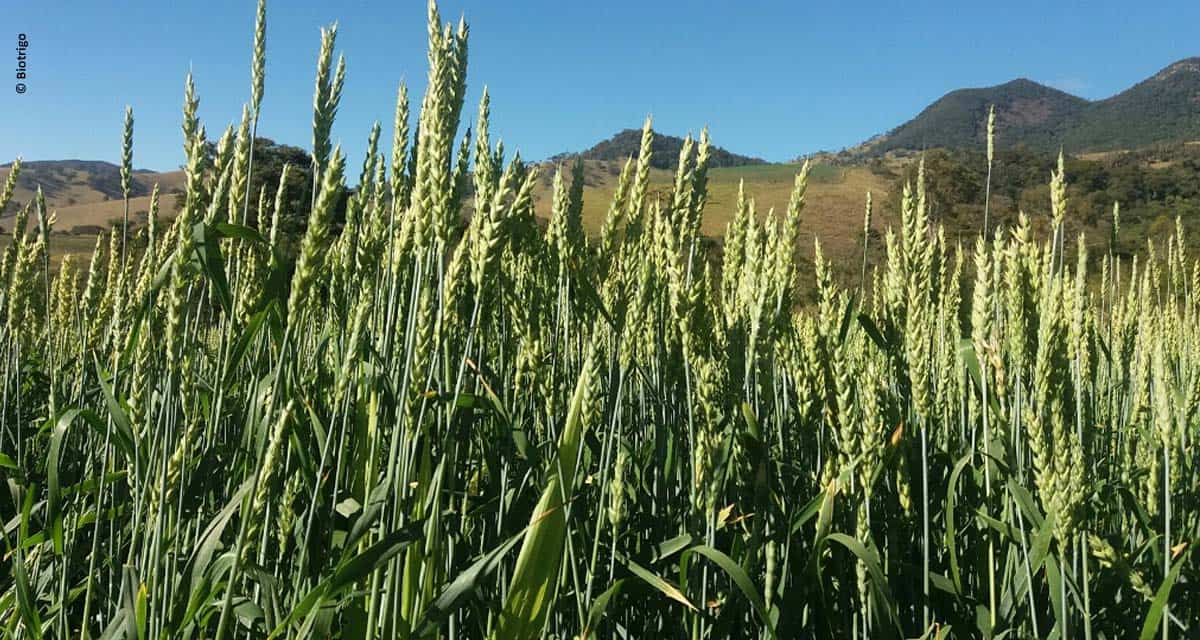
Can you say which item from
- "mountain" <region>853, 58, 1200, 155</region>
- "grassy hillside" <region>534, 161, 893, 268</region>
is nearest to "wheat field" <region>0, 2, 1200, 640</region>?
"grassy hillside" <region>534, 161, 893, 268</region>

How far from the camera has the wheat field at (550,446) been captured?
1.20 metres

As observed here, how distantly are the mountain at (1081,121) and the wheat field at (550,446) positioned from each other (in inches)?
5625

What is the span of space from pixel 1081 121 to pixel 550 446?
198 metres

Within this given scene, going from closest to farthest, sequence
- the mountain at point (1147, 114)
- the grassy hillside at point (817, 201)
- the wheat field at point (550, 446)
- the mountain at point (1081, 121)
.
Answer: the wheat field at point (550, 446) < the grassy hillside at point (817, 201) < the mountain at point (1147, 114) < the mountain at point (1081, 121)

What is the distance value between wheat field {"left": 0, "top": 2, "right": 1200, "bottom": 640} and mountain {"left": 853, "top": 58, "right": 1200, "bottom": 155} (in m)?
143

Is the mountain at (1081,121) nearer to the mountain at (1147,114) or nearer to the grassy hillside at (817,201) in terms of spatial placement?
the mountain at (1147,114)

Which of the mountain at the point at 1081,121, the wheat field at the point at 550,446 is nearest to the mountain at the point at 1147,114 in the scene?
the mountain at the point at 1081,121

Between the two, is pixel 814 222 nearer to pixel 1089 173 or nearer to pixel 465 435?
pixel 1089 173

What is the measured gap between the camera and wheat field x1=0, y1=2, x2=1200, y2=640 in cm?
120

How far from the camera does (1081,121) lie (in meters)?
166

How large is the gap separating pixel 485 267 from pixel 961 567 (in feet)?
4.47

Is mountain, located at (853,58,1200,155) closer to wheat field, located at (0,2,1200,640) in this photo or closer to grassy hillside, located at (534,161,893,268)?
grassy hillside, located at (534,161,893,268)

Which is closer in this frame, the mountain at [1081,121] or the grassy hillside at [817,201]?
the grassy hillside at [817,201]

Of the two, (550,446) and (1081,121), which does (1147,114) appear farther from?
(550,446)
